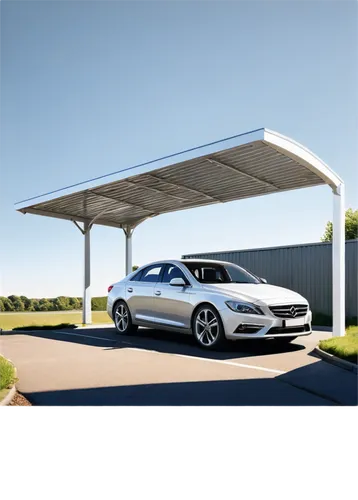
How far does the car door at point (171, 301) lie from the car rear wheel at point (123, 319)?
113 centimetres

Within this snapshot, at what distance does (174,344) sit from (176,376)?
122 inches

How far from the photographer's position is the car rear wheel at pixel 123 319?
10094mm

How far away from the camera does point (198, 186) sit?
1226cm

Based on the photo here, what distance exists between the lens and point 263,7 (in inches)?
254

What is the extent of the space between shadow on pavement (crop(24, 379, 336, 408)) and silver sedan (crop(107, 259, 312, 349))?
6.90 ft

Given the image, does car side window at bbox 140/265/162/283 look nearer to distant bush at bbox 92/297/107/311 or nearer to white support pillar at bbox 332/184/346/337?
white support pillar at bbox 332/184/346/337

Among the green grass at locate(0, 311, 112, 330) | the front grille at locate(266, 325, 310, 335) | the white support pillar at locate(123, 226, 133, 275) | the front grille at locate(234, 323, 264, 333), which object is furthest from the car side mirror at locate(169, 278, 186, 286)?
the white support pillar at locate(123, 226, 133, 275)

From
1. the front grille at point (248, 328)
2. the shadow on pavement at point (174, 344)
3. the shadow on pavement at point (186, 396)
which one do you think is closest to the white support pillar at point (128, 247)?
the shadow on pavement at point (174, 344)

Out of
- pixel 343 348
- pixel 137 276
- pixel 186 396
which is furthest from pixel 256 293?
pixel 186 396

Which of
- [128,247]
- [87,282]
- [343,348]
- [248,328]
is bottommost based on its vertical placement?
[343,348]

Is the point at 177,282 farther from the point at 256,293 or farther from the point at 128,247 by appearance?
the point at 128,247

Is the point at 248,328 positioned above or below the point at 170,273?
below

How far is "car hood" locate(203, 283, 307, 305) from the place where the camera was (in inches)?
297
